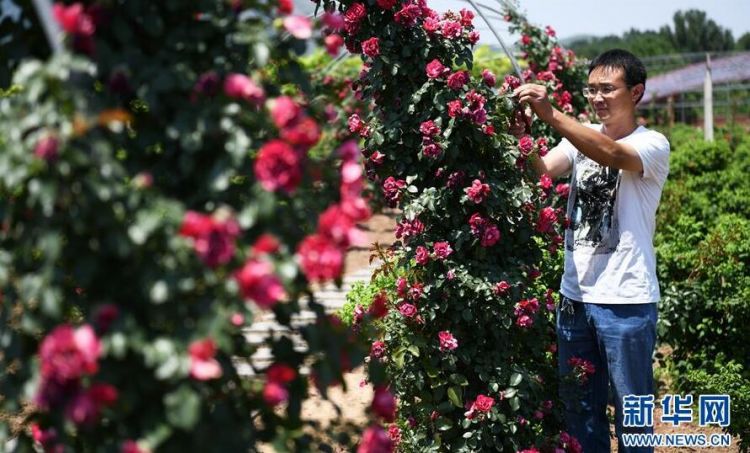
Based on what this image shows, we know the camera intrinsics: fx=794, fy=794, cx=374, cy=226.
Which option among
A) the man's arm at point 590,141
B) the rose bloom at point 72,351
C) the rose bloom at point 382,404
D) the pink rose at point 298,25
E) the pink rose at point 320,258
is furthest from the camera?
the man's arm at point 590,141

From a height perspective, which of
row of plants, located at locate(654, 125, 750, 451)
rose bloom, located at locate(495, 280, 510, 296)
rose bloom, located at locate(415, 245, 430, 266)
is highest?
rose bloom, located at locate(415, 245, 430, 266)

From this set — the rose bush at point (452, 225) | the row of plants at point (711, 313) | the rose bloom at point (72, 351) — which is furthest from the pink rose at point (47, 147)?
the row of plants at point (711, 313)

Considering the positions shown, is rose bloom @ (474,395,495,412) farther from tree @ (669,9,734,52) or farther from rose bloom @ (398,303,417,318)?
tree @ (669,9,734,52)

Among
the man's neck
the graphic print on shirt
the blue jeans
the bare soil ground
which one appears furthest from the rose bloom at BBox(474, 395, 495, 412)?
the man's neck

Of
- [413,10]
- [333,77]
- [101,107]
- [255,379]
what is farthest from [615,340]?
[333,77]

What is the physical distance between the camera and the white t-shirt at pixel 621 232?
2553 millimetres

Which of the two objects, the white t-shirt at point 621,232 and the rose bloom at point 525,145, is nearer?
the white t-shirt at point 621,232

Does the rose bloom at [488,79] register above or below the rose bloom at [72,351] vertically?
above

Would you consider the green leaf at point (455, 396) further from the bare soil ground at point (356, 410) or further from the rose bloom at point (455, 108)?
the rose bloom at point (455, 108)

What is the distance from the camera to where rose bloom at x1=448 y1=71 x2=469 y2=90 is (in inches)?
101

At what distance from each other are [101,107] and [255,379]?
0.55 m

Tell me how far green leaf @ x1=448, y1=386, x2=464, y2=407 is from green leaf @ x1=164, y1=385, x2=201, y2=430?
160cm

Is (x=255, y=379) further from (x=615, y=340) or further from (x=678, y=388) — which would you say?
(x=678, y=388)

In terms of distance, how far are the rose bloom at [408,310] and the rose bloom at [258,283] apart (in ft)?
5.08
